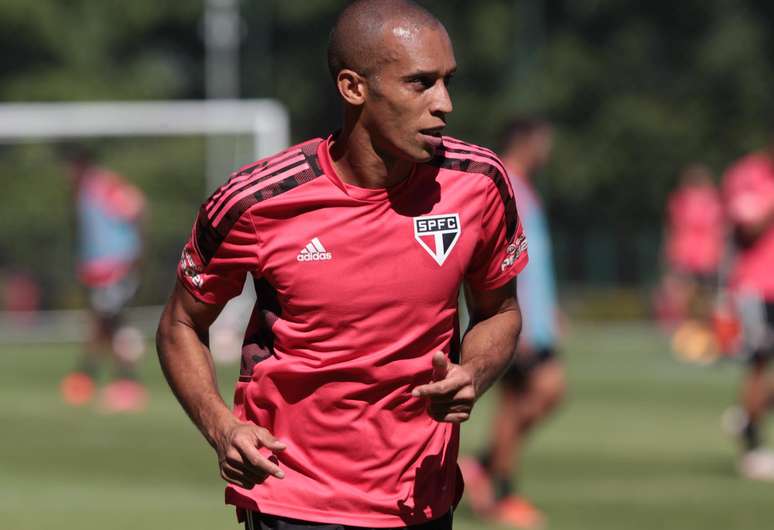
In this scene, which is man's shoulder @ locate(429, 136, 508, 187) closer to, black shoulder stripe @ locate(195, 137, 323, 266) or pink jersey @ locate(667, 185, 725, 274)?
black shoulder stripe @ locate(195, 137, 323, 266)

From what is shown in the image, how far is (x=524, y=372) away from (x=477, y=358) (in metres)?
5.38

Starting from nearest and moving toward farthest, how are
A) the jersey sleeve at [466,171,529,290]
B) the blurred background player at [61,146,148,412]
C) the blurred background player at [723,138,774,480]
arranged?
1. the jersey sleeve at [466,171,529,290]
2. the blurred background player at [723,138,774,480]
3. the blurred background player at [61,146,148,412]

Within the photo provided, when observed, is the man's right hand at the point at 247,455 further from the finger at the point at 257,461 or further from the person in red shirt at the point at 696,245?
the person in red shirt at the point at 696,245

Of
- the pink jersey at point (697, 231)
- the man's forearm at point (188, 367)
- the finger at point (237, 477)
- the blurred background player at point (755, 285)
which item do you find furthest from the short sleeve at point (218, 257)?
the pink jersey at point (697, 231)

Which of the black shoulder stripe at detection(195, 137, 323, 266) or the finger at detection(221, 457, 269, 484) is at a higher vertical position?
the black shoulder stripe at detection(195, 137, 323, 266)

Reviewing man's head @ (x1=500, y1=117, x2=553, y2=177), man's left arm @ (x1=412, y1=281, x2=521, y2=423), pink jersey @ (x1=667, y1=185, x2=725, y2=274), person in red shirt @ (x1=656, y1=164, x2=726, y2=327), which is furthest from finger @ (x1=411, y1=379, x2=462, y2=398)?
pink jersey @ (x1=667, y1=185, x2=725, y2=274)

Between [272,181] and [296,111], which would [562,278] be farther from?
[272,181]

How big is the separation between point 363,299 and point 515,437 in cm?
545

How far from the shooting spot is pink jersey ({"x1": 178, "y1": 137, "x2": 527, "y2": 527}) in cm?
464

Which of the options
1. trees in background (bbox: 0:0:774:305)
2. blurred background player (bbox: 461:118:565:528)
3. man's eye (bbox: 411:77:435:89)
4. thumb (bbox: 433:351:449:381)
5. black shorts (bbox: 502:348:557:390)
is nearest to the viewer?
thumb (bbox: 433:351:449:381)

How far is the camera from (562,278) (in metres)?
39.5

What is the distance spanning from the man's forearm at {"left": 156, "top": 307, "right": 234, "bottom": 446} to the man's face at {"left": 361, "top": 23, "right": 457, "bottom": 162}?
0.79 m

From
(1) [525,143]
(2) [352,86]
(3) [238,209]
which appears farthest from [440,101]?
(1) [525,143]

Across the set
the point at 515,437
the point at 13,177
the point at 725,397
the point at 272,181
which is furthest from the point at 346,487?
the point at 13,177
